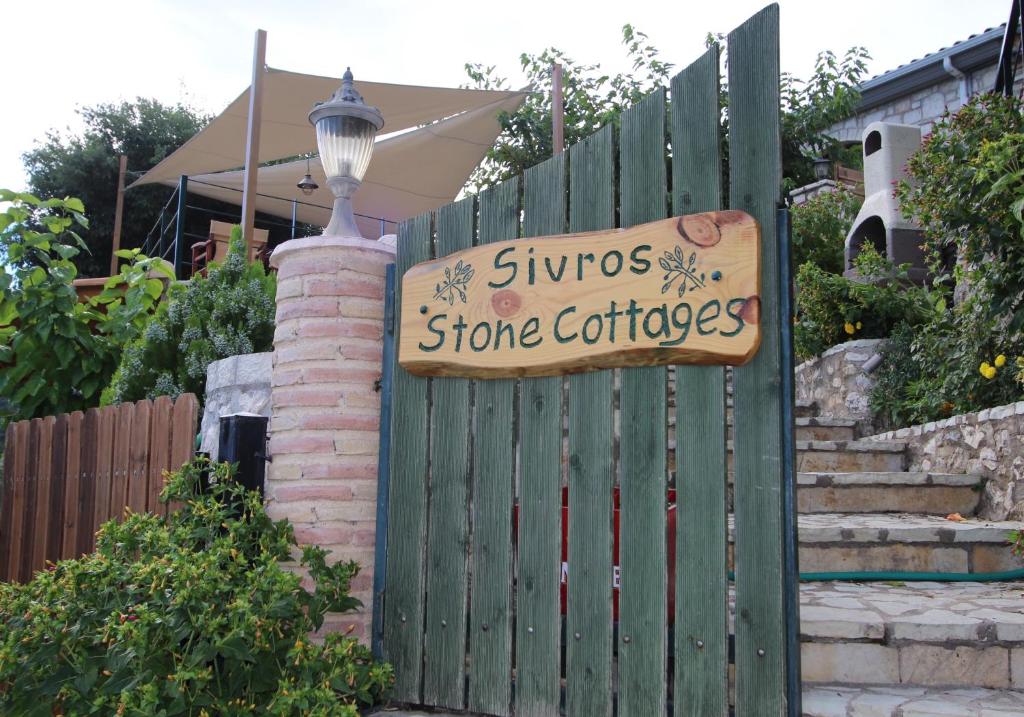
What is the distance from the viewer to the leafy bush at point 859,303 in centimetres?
593

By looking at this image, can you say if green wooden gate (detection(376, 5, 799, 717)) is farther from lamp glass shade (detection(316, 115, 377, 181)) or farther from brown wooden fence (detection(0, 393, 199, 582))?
brown wooden fence (detection(0, 393, 199, 582))

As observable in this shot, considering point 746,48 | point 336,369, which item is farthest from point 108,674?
point 746,48

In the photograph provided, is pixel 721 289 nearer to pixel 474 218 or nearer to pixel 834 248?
pixel 474 218

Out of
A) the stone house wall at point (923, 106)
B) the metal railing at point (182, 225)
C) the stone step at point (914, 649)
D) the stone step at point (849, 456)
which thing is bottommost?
the stone step at point (914, 649)

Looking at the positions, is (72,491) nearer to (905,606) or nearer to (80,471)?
(80,471)

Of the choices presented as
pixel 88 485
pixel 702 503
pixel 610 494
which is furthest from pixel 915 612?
pixel 88 485

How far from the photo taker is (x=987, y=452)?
159 inches

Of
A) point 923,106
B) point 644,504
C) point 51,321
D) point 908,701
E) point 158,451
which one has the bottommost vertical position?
point 908,701

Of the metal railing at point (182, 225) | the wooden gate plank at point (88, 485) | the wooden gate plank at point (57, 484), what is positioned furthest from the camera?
the metal railing at point (182, 225)

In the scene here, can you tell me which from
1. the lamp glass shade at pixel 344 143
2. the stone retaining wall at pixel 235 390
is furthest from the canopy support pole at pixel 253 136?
the lamp glass shade at pixel 344 143

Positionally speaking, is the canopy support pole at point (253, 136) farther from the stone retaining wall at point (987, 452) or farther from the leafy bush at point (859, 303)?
the stone retaining wall at point (987, 452)

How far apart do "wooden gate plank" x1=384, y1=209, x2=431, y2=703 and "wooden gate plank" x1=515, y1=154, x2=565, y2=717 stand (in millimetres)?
394

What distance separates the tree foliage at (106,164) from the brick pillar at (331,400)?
50.6 feet

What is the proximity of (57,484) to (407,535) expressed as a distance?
108 inches
